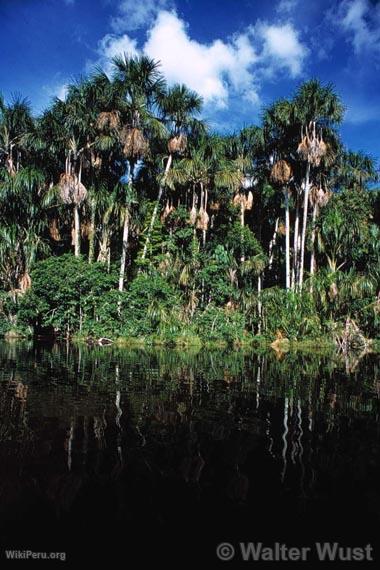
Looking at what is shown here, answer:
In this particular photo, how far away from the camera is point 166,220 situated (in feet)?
105

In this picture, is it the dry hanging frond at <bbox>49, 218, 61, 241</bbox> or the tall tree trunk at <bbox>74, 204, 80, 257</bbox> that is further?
the dry hanging frond at <bbox>49, 218, 61, 241</bbox>

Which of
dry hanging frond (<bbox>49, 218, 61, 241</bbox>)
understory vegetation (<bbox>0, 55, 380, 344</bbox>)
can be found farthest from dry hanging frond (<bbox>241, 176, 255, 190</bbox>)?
dry hanging frond (<bbox>49, 218, 61, 241</bbox>)

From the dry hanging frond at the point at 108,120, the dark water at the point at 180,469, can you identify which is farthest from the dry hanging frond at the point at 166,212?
the dark water at the point at 180,469

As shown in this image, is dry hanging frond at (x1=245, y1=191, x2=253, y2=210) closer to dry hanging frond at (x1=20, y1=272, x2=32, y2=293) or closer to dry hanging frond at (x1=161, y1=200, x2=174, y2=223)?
dry hanging frond at (x1=161, y1=200, x2=174, y2=223)

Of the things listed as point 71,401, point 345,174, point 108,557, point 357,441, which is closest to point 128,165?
point 345,174

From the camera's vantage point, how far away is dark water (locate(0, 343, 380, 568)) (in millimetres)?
4270

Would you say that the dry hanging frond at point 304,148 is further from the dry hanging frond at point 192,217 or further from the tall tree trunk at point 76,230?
the tall tree trunk at point 76,230

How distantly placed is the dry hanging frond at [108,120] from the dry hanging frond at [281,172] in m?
10.6

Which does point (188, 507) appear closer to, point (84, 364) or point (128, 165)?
point (84, 364)

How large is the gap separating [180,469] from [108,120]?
2483 centimetres

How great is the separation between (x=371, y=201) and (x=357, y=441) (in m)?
31.7

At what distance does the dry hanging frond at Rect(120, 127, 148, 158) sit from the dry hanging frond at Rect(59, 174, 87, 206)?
3.49 meters

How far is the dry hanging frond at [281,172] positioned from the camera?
1177 inches

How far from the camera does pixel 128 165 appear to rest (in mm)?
29531
